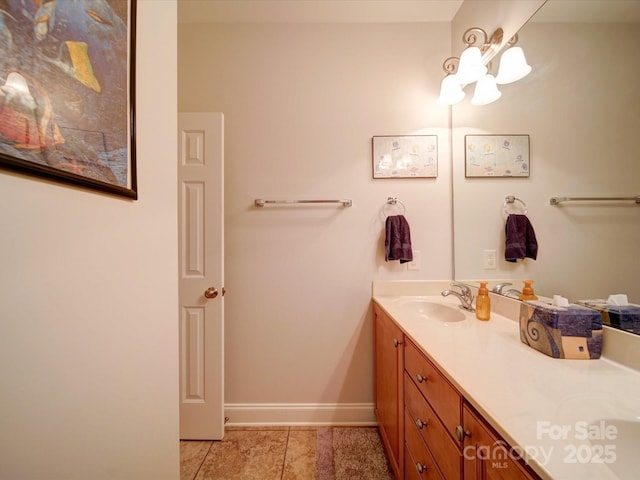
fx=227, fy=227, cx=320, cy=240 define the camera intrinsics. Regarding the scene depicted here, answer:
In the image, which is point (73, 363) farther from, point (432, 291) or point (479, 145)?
Result: point (479, 145)

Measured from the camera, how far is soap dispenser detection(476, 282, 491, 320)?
3.70 ft

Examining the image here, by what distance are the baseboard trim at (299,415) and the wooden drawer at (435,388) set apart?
0.86 m

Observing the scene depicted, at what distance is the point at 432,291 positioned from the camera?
1.58 metres

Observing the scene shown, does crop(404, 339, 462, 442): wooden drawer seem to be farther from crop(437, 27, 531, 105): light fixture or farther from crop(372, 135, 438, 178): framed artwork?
crop(437, 27, 531, 105): light fixture

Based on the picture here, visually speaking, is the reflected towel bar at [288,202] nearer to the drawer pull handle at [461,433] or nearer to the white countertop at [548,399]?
the white countertop at [548,399]

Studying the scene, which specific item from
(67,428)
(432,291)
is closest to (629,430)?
(432,291)

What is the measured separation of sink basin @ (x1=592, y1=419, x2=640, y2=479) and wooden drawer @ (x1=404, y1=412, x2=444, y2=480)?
17.3 inches

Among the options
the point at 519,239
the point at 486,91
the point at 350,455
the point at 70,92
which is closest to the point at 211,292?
the point at 70,92

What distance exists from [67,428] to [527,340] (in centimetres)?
137

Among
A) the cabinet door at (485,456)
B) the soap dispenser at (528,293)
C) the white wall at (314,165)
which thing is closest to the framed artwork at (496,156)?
the white wall at (314,165)

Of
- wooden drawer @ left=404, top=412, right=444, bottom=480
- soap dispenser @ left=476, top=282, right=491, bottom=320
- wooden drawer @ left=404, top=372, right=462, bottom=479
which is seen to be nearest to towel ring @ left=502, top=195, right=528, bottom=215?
soap dispenser @ left=476, top=282, right=491, bottom=320

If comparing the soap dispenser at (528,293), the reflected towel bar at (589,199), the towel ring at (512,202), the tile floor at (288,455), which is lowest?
the tile floor at (288,455)

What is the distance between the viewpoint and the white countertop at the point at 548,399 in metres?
0.41

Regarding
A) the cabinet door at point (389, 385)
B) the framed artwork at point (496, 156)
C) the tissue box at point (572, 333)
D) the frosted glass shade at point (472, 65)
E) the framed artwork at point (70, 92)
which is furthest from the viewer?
the frosted glass shade at point (472, 65)
